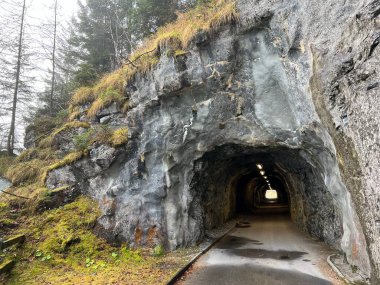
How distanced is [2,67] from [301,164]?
21.3m

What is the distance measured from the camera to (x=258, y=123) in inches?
444

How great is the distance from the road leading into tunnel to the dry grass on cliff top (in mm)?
8013

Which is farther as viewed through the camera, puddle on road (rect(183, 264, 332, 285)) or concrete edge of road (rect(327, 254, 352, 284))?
puddle on road (rect(183, 264, 332, 285))

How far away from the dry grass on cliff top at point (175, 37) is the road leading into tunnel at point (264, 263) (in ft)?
26.3

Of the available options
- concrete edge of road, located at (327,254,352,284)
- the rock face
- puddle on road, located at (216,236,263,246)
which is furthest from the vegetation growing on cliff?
concrete edge of road, located at (327,254,352,284)

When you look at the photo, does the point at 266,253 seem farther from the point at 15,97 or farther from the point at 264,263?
the point at 15,97

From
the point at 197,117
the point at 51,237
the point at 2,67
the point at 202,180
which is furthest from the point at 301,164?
the point at 2,67

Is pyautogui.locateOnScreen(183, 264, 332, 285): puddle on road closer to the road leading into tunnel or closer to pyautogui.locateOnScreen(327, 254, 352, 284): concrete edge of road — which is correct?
the road leading into tunnel

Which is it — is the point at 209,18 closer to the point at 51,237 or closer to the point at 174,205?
the point at 174,205

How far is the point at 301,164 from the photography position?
49.2 ft

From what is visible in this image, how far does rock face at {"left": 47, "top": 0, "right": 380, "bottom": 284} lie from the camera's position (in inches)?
253

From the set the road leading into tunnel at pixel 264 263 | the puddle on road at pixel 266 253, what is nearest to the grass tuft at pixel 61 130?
the road leading into tunnel at pixel 264 263

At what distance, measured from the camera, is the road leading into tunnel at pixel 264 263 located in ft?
28.9

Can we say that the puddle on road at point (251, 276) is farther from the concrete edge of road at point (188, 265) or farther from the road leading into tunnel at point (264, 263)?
the concrete edge of road at point (188, 265)
